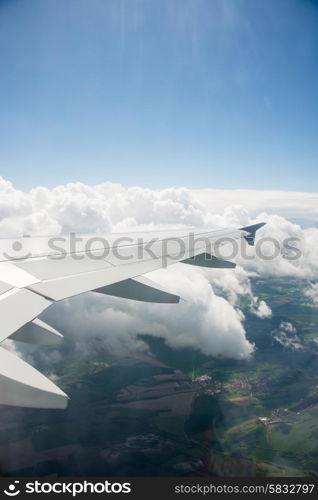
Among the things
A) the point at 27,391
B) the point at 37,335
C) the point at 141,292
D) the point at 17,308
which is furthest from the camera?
the point at 141,292

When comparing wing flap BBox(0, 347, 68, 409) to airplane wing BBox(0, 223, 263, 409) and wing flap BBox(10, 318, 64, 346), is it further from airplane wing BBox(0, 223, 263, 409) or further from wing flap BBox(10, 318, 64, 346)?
wing flap BBox(10, 318, 64, 346)

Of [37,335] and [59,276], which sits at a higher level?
[59,276]

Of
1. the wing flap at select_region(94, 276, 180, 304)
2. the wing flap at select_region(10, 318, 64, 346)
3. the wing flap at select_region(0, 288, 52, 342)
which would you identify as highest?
the wing flap at select_region(0, 288, 52, 342)

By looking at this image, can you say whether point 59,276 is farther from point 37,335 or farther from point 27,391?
point 27,391

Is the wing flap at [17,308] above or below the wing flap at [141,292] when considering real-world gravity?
above

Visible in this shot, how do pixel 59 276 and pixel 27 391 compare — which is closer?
pixel 27 391

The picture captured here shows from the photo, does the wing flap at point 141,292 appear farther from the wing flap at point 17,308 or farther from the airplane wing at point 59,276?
the wing flap at point 17,308

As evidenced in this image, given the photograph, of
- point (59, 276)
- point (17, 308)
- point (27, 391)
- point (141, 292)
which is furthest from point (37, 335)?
point (141, 292)

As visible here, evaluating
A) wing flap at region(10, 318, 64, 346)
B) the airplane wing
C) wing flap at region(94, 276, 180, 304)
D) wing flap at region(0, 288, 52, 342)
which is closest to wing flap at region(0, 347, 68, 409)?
the airplane wing

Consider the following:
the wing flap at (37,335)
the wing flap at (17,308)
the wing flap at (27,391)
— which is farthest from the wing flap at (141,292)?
the wing flap at (27,391)
